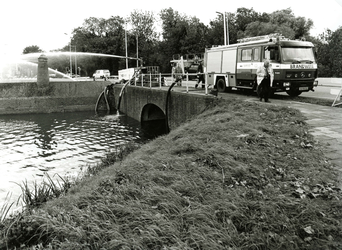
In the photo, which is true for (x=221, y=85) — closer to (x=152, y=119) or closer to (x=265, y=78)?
(x=265, y=78)

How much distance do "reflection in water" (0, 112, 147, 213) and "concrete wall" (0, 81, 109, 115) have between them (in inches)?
59.5

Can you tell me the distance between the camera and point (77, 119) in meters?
25.4

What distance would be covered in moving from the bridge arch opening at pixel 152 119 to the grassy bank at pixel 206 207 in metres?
14.1

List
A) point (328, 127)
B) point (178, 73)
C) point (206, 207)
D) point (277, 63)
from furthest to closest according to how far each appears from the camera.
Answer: point (178, 73)
point (277, 63)
point (328, 127)
point (206, 207)

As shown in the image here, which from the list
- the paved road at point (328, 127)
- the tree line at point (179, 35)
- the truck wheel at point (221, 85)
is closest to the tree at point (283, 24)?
the tree line at point (179, 35)

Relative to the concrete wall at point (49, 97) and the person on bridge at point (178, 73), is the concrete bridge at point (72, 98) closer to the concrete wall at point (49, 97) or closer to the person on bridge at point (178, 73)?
the concrete wall at point (49, 97)

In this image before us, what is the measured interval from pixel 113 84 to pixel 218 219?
27.5m

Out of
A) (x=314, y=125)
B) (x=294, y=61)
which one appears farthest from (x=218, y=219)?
(x=294, y=61)

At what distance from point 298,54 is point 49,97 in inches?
901

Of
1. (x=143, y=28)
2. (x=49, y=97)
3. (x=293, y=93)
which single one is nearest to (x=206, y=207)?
(x=293, y=93)

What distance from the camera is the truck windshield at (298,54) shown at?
46.1ft

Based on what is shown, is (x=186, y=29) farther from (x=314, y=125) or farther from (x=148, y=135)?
(x=314, y=125)

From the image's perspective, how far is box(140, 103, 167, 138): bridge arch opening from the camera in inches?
819

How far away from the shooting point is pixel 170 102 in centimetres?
1658
